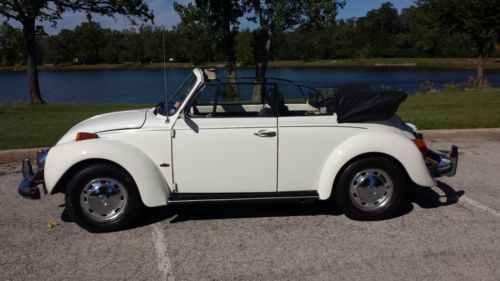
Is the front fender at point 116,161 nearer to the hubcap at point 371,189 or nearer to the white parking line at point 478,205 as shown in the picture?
the hubcap at point 371,189

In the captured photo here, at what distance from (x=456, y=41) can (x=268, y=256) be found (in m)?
90.3

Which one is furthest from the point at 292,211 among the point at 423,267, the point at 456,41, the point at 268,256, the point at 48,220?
the point at 456,41

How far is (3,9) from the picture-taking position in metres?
19.5

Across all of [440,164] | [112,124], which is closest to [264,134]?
[112,124]

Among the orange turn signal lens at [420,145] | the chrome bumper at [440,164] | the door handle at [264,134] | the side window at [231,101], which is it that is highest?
the side window at [231,101]

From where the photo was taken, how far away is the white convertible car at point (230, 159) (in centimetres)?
484

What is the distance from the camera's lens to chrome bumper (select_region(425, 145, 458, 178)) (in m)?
5.29

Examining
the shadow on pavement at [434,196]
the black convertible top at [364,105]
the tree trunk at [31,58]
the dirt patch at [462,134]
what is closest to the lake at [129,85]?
the tree trunk at [31,58]

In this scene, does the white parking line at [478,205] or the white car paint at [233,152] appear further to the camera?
the white parking line at [478,205]

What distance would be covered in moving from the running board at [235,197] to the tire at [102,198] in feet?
1.37

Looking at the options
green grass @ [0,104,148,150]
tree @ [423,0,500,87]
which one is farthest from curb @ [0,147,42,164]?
tree @ [423,0,500,87]

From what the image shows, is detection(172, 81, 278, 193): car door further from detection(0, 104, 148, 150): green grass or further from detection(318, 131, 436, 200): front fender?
detection(0, 104, 148, 150): green grass

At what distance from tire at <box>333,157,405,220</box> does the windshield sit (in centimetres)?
181

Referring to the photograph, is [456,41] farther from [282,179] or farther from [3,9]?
[282,179]
